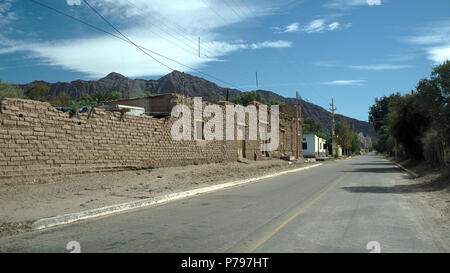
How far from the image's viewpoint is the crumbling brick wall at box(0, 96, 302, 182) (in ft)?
44.0

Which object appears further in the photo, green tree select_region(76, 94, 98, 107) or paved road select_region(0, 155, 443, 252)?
green tree select_region(76, 94, 98, 107)

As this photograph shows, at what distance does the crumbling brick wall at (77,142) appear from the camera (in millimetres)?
13398

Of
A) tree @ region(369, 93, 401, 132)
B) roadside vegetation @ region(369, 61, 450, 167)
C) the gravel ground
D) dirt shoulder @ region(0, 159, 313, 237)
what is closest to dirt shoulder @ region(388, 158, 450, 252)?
the gravel ground

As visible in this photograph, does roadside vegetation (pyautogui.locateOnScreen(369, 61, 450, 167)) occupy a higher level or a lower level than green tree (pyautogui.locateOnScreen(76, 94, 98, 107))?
lower

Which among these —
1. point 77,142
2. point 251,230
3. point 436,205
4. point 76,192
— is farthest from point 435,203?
point 77,142

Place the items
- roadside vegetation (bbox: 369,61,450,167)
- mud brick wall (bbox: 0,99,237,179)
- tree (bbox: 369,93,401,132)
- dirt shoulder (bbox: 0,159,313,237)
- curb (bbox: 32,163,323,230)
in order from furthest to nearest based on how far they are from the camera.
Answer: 1. tree (bbox: 369,93,401,132)
2. roadside vegetation (bbox: 369,61,450,167)
3. mud brick wall (bbox: 0,99,237,179)
4. dirt shoulder (bbox: 0,159,313,237)
5. curb (bbox: 32,163,323,230)

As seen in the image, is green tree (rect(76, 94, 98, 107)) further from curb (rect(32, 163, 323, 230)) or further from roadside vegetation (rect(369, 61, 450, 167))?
curb (rect(32, 163, 323, 230))

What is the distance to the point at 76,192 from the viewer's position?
1402 centimetres

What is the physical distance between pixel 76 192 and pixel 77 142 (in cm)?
303

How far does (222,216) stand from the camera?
1004cm

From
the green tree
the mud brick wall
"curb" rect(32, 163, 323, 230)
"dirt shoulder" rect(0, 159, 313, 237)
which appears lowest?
"curb" rect(32, 163, 323, 230)

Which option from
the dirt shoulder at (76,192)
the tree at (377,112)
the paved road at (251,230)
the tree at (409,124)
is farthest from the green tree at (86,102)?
the tree at (377,112)
